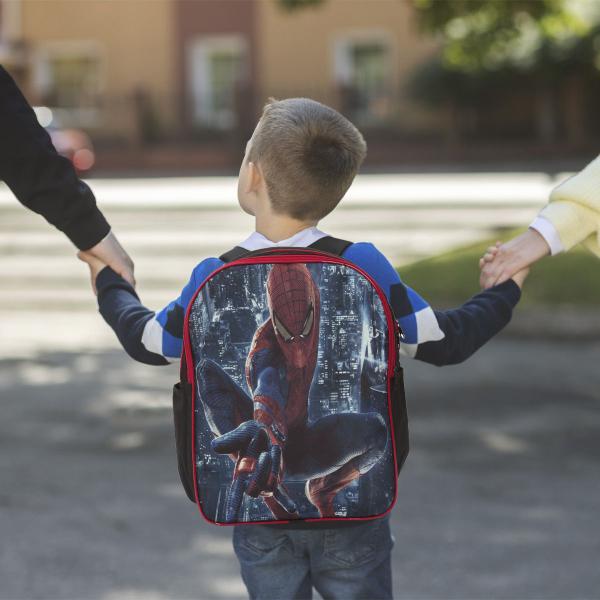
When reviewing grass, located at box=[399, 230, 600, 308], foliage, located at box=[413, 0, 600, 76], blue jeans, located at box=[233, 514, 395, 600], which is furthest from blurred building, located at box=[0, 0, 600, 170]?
blue jeans, located at box=[233, 514, 395, 600]

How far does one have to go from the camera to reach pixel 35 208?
2.53 m

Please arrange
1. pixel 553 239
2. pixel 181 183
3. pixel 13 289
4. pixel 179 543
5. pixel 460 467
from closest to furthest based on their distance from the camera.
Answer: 1. pixel 553 239
2. pixel 179 543
3. pixel 460 467
4. pixel 13 289
5. pixel 181 183

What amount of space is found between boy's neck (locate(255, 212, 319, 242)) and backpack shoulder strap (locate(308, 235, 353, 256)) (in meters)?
0.04

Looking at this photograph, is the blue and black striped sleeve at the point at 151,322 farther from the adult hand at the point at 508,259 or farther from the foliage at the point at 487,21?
the foliage at the point at 487,21

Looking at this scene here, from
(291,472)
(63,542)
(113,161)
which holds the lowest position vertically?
(113,161)

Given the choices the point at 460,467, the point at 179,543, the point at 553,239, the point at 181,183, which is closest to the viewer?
the point at 553,239

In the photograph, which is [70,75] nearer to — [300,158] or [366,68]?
[366,68]

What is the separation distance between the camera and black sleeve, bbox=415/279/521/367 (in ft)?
7.29

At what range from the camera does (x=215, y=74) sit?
3061 cm

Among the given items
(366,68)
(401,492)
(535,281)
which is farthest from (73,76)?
(401,492)

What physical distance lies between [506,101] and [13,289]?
18.7m

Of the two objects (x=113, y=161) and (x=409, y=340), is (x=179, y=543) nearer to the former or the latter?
(x=409, y=340)

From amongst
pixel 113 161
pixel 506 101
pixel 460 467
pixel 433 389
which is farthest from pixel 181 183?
pixel 460 467

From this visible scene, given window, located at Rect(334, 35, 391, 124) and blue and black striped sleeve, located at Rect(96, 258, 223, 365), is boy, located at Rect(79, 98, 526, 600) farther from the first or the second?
window, located at Rect(334, 35, 391, 124)
